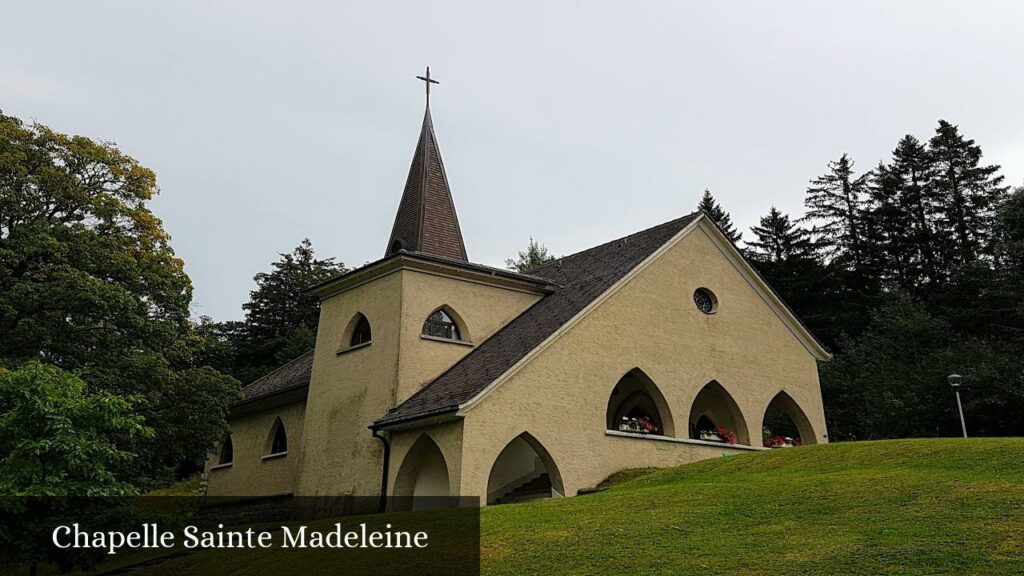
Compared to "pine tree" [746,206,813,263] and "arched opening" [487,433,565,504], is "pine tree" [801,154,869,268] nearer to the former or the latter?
"pine tree" [746,206,813,263]

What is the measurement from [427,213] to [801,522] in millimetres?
16969

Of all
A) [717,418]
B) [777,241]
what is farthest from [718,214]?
[717,418]

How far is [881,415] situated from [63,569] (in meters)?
29.2

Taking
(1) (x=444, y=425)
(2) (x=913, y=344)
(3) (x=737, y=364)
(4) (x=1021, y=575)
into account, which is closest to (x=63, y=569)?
(1) (x=444, y=425)

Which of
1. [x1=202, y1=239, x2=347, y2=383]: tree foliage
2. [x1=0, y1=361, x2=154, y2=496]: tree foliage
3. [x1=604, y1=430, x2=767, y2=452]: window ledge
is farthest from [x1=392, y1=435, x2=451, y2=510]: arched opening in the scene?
[x1=202, y1=239, x2=347, y2=383]: tree foliage

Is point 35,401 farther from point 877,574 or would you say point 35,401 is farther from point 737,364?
point 737,364

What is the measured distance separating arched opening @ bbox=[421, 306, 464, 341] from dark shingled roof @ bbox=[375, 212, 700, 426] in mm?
746

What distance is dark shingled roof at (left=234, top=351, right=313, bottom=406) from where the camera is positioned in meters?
27.4

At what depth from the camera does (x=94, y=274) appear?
76.3 feet

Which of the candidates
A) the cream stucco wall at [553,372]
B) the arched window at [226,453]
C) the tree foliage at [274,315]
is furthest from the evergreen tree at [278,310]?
the cream stucco wall at [553,372]

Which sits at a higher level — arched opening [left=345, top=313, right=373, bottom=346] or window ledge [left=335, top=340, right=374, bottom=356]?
arched opening [left=345, top=313, right=373, bottom=346]

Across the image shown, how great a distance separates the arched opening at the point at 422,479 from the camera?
20.3 metres

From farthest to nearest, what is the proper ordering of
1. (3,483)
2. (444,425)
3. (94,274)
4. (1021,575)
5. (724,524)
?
(94,274), (444,425), (3,483), (724,524), (1021,575)

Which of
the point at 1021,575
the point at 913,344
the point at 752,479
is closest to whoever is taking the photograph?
the point at 1021,575
